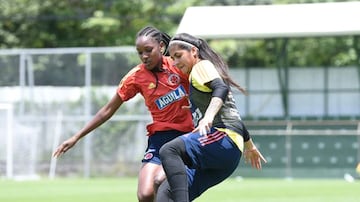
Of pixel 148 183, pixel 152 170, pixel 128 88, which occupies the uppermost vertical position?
pixel 128 88

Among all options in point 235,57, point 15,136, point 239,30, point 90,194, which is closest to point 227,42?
point 235,57

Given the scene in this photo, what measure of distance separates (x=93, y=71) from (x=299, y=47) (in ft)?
30.3

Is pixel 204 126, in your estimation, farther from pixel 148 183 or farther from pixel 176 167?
pixel 148 183

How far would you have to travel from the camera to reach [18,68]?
29.0m

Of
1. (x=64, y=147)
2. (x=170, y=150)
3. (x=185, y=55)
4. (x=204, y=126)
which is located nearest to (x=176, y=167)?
(x=170, y=150)

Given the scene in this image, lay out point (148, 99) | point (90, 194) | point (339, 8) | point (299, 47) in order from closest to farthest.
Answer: point (148, 99) → point (90, 194) → point (339, 8) → point (299, 47)

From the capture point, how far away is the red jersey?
9180 millimetres

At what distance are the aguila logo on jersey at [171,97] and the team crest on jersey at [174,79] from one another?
60mm

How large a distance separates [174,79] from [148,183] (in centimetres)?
101

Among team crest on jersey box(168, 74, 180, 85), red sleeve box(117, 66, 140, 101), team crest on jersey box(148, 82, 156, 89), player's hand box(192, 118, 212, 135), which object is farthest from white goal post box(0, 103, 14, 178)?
player's hand box(192, 118, 212, 135)

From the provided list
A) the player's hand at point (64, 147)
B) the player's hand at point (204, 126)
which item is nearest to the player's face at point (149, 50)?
the player's hand at point (64, 147)

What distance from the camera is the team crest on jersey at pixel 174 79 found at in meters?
9.18

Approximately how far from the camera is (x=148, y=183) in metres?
8.93

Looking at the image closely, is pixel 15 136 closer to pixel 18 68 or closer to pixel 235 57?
pixel 18 68
